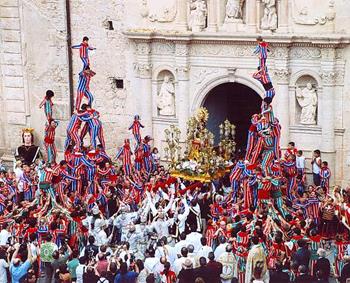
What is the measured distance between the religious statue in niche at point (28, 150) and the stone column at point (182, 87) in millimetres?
4228

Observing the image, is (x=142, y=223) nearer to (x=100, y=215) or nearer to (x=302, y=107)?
(x=100, y=215)

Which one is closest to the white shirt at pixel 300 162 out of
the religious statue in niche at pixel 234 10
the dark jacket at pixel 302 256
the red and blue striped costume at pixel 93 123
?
the religious statue in niche at pixel 234 10

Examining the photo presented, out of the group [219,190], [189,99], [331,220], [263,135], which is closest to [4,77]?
[189,99]

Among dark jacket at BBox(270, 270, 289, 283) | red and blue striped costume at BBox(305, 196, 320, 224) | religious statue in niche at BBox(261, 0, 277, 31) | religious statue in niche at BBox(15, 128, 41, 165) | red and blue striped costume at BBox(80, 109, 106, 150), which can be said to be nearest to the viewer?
dark jacket at BBox(270, 270, 289, 283)

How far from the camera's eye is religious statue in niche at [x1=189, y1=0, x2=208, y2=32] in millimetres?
22786

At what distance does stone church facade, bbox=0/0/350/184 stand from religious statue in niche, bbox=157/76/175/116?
0.03m

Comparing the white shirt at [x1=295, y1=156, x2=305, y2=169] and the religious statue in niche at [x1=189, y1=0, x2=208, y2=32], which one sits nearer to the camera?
the white shirt at [x1=295, y1=156, x2=305, y2=169]

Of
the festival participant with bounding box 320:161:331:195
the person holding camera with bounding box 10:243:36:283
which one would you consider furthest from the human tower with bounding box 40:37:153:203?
the festival participant with bounding box 320:161:331:195

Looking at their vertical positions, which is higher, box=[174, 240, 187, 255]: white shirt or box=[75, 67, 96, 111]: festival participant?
box=[75, 67, 96, 111]: festival participant

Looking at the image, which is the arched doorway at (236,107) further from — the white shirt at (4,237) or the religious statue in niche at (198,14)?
the white shirt at (4,237)

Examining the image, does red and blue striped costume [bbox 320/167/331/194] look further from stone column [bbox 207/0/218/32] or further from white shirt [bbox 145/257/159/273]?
white shirt [bbox 145/257/159/273]

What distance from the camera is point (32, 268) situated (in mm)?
16141

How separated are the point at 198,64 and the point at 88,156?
4.44 metres

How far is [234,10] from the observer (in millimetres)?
22406
